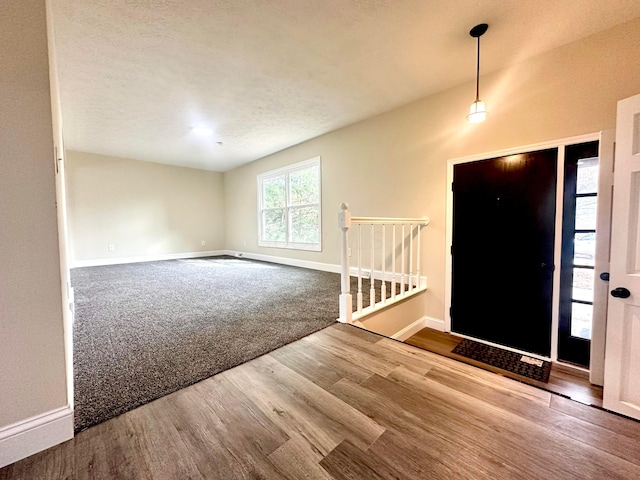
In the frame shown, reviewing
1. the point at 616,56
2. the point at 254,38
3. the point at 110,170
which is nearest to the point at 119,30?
the point at 254,38

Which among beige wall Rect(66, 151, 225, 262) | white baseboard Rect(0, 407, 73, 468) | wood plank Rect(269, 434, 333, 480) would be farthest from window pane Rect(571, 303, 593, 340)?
beige wall Rect(66, 151, 225, 262)

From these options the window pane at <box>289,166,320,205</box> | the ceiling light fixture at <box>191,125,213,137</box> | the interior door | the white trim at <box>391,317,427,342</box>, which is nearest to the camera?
the interior door

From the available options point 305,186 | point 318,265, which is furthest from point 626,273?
point 305,186

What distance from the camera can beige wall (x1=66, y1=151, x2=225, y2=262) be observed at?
5234mm

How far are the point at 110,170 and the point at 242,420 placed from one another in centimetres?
642

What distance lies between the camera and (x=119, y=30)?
6.44 ft

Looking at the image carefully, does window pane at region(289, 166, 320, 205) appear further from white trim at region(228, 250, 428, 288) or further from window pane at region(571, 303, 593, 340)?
window pane at region(571, 303, 593, 340)

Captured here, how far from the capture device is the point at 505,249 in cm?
252

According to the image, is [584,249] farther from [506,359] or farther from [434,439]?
[434,439]

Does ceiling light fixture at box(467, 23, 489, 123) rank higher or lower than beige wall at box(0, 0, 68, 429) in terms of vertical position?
higher

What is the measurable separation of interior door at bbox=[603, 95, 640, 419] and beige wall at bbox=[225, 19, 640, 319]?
723mm

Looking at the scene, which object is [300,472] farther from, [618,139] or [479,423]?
[618,139]

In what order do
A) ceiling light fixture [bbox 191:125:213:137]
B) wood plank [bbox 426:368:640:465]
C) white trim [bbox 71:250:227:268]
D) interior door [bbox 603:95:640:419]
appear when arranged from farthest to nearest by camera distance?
white trim [bbox 71:250:227:268] → ceiling light fixture [bbox 191:125:213:137] → interior door [bbox 603:95:640:419] → wood plank [bbox 426:368:640:465]

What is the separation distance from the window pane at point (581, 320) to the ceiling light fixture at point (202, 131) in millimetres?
4897
